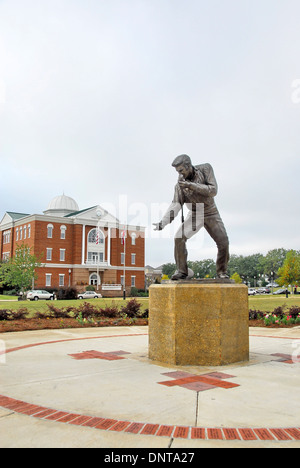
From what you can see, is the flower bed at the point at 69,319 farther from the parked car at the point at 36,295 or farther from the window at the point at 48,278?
the window at the point at 48,278

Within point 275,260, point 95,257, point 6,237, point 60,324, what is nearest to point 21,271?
point 95,257

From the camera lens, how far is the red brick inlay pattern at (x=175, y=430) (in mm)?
3008

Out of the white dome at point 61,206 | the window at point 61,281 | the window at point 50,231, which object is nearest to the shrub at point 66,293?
the window at point 61,281

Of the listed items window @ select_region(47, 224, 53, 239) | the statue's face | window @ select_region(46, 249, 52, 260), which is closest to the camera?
the statue's face

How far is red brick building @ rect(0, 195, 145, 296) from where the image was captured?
2238 inches

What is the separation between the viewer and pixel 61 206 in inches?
2608

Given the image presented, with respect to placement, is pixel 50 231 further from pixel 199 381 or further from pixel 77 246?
pixel 199 381

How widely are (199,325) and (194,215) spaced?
197 cm

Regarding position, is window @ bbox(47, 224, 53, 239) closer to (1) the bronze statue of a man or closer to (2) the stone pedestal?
(1) the bronze statue of a man

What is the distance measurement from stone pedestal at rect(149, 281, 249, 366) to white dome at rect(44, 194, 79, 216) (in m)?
61.6

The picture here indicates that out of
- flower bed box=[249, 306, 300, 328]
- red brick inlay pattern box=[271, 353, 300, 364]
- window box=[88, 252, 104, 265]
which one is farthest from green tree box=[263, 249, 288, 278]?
red brick inlay pattern box=[271, 353, 300, 364]

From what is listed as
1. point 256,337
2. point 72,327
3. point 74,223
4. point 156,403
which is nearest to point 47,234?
point 74,223

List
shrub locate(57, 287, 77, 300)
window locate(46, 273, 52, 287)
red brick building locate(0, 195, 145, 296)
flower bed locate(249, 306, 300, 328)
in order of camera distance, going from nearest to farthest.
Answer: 1. flower bed locate(249, 306, 300, 328)
2. shrub locate(57, 287, 77, 300)
3. window locate(46, 273, 52, 287)
4. red brick building locate(0, 195, 145, 296)

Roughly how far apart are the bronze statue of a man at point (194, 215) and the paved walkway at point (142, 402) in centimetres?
184
